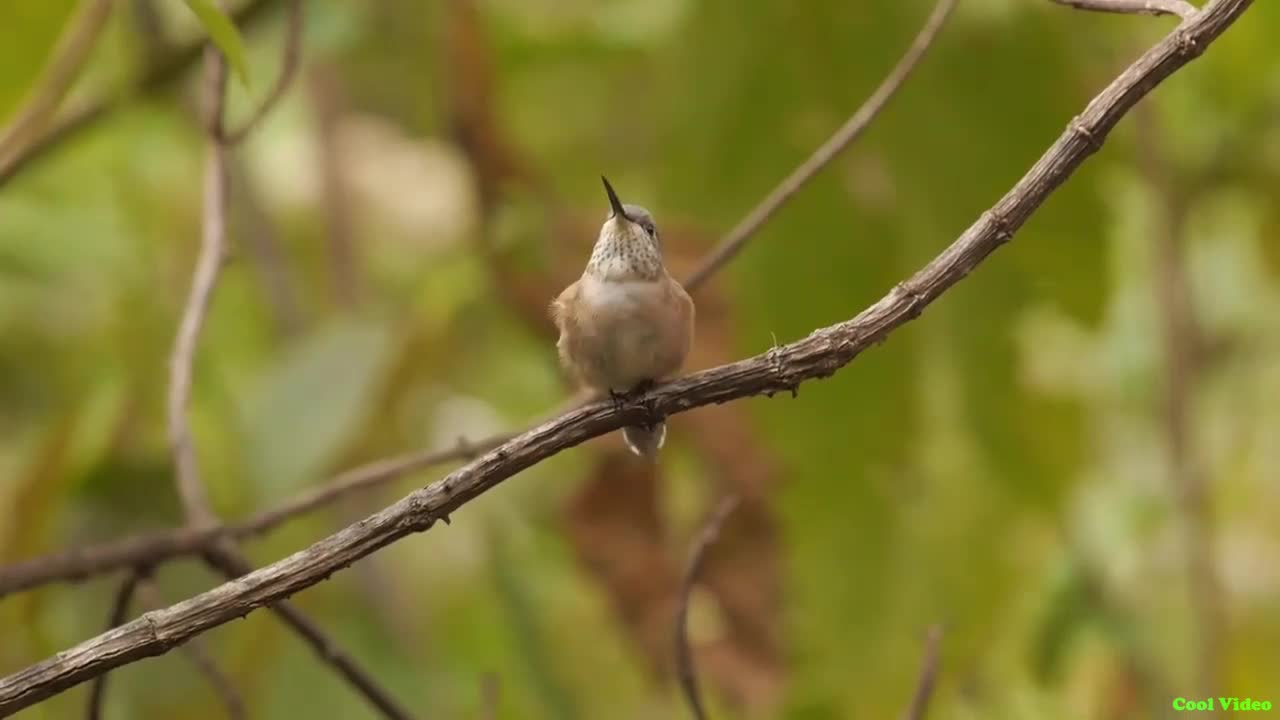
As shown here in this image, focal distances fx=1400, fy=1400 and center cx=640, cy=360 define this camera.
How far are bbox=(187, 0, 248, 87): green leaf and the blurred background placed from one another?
18.9 inches

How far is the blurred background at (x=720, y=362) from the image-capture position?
1863 mm

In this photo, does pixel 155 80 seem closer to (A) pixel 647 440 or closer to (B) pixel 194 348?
(B) pixel 194 348

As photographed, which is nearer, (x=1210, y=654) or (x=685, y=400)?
(x=685, y=400)

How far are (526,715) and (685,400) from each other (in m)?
1.56

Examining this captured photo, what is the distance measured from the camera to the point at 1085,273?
1.83 m

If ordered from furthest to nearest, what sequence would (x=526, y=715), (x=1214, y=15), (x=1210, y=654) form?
(x=526, y=715) → (x=1210, y=654) → (x=1214, y=15)

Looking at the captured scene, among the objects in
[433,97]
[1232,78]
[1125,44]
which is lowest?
[1232,78]

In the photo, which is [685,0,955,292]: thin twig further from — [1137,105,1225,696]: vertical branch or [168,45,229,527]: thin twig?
[1137,105,1225,696]: vertical branch

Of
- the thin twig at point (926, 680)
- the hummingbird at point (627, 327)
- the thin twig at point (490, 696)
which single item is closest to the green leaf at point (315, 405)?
the hummingbird at point (627, 327)

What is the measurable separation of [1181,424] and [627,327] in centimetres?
102

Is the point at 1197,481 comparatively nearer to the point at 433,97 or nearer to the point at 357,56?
the point at 433,97

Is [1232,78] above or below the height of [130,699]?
above

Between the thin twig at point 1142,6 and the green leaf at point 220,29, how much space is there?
2.07 feet

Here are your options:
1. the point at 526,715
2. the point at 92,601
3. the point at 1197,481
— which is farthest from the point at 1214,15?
the point at 526,715
